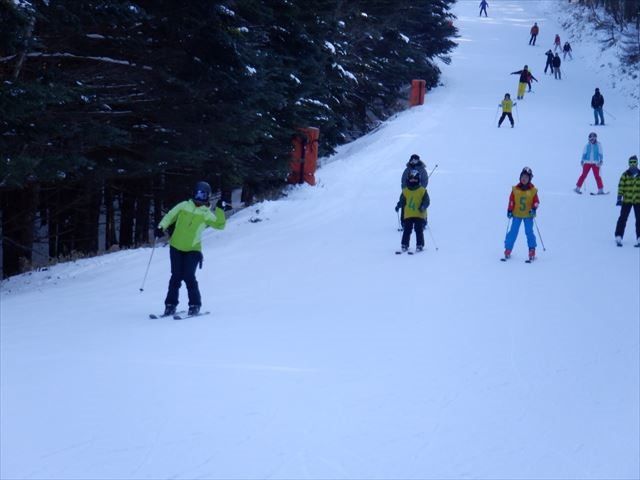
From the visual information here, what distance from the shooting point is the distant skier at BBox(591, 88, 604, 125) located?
1291 inches

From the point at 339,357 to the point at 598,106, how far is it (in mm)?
26653

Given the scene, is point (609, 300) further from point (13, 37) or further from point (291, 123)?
point (291, 123)

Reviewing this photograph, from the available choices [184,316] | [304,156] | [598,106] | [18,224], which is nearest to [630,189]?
[184,316]

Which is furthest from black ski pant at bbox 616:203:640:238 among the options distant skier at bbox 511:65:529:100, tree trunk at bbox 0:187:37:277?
distant skier at bbox 511:65:529:100

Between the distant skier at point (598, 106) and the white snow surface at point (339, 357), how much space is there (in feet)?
43.8

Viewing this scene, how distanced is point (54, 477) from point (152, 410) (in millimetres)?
1334

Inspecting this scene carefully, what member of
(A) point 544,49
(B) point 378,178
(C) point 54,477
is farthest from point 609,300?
(A) point 544,49

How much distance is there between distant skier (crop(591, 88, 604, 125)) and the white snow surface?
1334 cm

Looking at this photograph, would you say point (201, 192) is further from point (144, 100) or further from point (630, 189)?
point (630, 189)

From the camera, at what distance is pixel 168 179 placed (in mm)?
22906

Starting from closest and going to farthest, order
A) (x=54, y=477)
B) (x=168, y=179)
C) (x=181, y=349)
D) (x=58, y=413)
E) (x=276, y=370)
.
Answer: (x=54, y=477) → (x=58, y=413) → (x=276, y=370) → (x=181, y=349) → (x=168, y=179)

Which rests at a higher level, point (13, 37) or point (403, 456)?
point (13, 37)

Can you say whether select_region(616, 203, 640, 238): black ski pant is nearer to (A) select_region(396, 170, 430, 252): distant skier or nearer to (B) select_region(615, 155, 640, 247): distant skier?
(B) select_region(615, 155, 640, 247): distant skier

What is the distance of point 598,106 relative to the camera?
32969 mm
